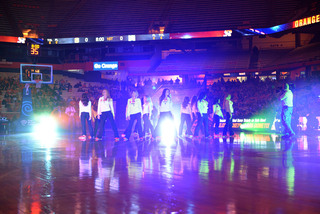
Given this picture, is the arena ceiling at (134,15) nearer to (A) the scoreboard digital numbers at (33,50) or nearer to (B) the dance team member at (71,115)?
(A) the scoreboard digital numbers at (33,50)

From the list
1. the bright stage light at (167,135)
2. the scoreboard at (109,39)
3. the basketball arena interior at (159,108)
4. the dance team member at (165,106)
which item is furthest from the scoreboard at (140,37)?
the dance team member at (165,106)

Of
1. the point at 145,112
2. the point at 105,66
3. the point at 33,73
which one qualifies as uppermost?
the point at 105,66

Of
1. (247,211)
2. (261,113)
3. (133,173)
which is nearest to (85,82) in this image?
(261,113)

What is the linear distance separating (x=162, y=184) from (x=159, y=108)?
1022 centimetres

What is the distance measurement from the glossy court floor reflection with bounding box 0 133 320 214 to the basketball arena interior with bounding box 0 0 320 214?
3 centimetres

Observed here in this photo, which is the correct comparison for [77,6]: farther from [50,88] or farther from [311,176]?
[311,176]

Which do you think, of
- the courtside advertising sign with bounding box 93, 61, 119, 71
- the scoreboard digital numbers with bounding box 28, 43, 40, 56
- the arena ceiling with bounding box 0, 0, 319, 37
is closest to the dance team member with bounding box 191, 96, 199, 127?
the scoreboard digital numbers with bounding box 28, 43, 40, 56

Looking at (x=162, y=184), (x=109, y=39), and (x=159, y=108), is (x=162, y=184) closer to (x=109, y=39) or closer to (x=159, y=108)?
(x=159, y=108)

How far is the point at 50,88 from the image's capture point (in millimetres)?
35031

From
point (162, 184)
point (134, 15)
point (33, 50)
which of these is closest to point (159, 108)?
point (162, 184)

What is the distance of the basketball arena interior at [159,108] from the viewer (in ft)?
17.2

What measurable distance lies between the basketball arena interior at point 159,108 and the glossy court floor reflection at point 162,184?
3cm

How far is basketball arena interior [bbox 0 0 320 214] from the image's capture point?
5246 millimetres

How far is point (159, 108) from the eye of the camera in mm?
15883
